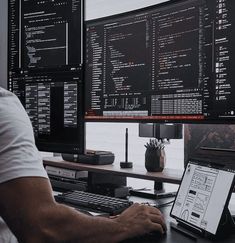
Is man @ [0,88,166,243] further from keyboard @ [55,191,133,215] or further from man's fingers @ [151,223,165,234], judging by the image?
keyboard @ [55,191,133,215]

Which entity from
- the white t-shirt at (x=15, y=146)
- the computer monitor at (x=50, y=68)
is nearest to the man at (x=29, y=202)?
the white t-shirt at (x=15, y=146)

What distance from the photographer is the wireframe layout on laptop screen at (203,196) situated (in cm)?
117

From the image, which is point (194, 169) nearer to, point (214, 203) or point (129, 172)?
point (214, 203)

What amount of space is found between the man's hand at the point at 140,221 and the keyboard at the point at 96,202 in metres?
0.19

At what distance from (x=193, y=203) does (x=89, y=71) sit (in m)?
0.87

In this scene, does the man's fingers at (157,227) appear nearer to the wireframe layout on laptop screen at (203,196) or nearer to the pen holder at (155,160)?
the wireframe layout on laptop screen at (203,196)

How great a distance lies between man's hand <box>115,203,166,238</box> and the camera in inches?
45.3

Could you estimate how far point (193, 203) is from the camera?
4.16ft

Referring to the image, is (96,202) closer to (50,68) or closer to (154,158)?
(154,158)

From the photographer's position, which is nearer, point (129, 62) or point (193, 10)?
point (193, 10)

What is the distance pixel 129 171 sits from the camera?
1.82m

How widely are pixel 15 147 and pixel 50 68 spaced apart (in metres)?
0.99

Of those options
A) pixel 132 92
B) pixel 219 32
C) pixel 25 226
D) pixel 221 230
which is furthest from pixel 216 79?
pixel 25 226

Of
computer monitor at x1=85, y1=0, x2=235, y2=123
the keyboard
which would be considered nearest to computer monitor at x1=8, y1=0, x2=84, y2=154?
computer monitor at x1=85, y1=0, x2=235, y2=123
